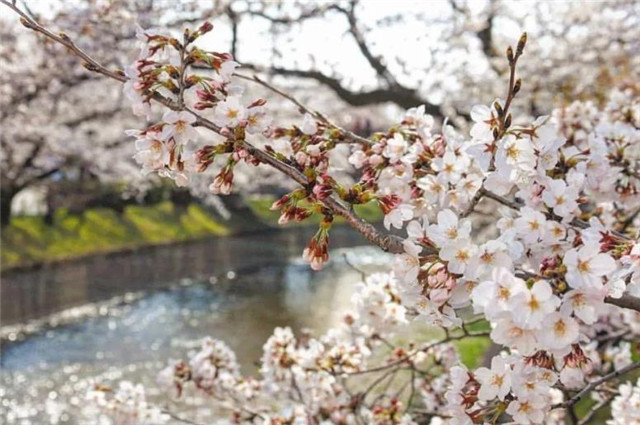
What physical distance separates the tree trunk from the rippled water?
2210 millimetres

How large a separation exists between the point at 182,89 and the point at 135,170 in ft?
61.9

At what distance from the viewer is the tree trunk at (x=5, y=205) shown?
17.5 meters

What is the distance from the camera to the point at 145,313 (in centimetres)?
1313

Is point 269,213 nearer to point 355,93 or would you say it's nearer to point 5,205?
point 5,205

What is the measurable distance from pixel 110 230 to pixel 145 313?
27.2ft

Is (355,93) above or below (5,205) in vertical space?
above

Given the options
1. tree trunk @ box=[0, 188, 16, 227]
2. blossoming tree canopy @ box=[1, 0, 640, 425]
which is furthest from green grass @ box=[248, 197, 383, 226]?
blossoming tree canopy @ box=[1, 0, 640, 425]

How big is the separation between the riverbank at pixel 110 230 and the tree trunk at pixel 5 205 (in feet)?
0.69

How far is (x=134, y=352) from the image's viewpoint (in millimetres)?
10398

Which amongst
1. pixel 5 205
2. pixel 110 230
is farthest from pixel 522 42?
pixel 110 230

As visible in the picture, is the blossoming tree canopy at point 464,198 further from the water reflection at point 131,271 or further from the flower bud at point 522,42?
the water reflection at point 131,271

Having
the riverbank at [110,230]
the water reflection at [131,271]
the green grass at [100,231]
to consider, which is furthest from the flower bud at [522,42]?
the green grass at [100,231]

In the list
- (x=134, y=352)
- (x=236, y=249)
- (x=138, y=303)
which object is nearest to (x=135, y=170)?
(x=236, y=249)

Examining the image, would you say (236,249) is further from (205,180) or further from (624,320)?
(624,320)
